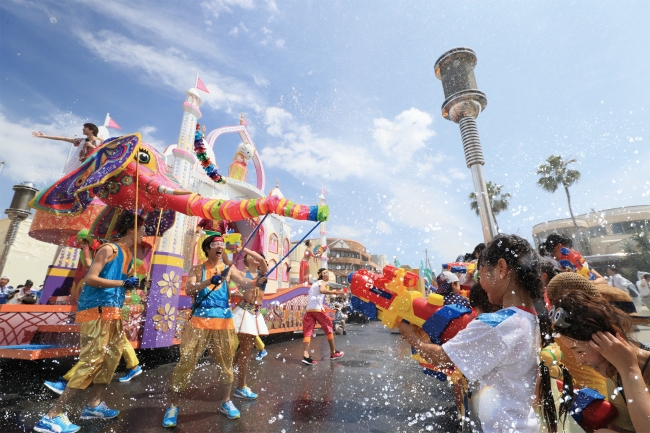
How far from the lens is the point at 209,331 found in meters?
3.11

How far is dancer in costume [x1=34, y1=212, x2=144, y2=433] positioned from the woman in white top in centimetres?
322

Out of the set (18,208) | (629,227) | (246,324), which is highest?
(629,227)

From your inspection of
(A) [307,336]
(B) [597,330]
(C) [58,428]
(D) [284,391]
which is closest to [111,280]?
(C) [58,428]

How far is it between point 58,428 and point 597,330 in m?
3.83

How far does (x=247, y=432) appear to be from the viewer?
2.75 metres

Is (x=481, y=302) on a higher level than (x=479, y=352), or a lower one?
higher

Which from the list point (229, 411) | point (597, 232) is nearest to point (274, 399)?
point (229, 411)

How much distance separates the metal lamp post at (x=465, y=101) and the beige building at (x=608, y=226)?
1389cm

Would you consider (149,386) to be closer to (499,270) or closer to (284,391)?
(284,391)

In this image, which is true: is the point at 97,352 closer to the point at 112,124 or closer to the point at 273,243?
the point at 112,124

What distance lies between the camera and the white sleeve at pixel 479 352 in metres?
1.26

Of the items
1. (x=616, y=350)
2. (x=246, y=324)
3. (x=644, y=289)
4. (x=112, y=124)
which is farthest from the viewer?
(x=112, y=124)

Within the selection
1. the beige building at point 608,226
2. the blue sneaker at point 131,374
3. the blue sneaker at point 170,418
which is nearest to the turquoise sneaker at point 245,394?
the blue sneaker at point 170,418

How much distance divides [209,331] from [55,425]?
1349mm
